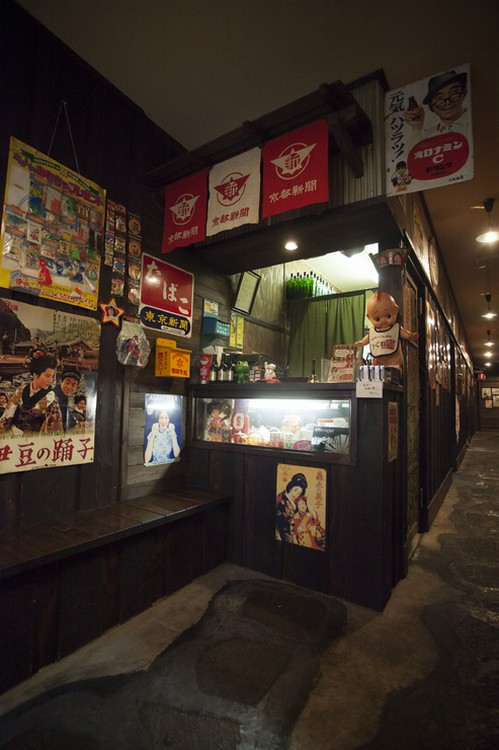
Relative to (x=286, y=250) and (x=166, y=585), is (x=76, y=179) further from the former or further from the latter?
(x=166, y=585)

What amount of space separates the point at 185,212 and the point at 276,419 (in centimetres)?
235

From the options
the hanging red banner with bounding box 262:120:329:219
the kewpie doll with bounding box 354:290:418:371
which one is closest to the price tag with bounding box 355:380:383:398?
the kewpie doll with bounding box 354:290:418:371

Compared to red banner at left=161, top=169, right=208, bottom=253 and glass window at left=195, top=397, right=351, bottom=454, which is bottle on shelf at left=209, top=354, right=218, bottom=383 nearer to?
glass window at left=195, top=397, right=351, bottom=454

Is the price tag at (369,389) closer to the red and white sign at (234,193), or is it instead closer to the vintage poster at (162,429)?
the red and white sign at (234,193)

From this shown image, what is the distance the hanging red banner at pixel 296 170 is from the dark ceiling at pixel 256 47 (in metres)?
0.74

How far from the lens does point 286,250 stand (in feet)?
14.5

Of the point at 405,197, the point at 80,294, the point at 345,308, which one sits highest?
the point at 405,197

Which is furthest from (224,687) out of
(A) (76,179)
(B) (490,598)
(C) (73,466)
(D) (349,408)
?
(A) (76,179)

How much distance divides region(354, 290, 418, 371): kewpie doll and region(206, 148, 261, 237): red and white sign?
1.52 m

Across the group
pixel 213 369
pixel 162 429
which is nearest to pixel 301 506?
pixel 162 429

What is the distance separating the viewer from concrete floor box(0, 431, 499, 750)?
1928mm

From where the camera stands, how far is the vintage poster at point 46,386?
2.67 meters

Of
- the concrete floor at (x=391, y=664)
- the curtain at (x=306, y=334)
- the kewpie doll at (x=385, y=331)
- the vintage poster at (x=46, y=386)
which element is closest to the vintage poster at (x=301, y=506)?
the concrete floor at (x=391, y=664)

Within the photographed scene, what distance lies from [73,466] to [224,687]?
76.0 inches
